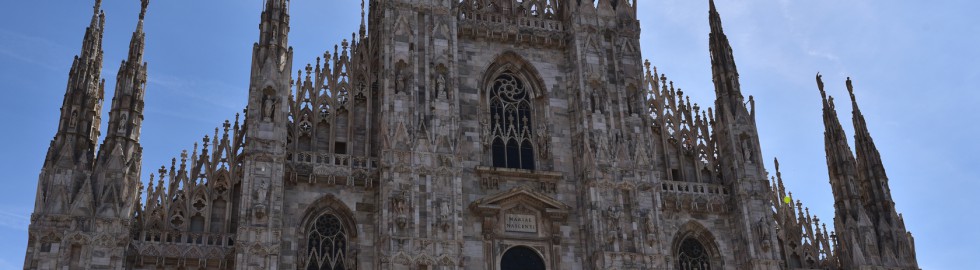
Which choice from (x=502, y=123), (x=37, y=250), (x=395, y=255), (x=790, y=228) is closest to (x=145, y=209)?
(x=37, y=250)

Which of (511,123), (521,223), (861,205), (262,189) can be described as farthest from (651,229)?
(262,189)

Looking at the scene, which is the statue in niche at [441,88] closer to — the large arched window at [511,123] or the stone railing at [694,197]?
the large arched window at [511,123]

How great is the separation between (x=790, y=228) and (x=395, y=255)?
12.0 m

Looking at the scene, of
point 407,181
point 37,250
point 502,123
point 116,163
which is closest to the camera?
point 37,250

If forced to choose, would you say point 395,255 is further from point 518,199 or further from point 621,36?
point 621,36

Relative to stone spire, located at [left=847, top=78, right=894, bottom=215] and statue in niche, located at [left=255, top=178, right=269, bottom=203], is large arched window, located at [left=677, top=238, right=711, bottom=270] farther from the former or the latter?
statue in niche, located at [left=255, top=178, right=269, bottom=203]

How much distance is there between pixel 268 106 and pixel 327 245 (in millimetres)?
3858

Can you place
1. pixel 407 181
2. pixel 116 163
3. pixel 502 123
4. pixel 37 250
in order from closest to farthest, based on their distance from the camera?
pixel 37 250 < pixel 116 163 < pixel 407 181 < pixel 502 123

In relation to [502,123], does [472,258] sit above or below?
below

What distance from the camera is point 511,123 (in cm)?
2867

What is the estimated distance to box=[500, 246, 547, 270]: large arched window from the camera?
2633 centimetres

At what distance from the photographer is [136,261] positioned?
23.4m

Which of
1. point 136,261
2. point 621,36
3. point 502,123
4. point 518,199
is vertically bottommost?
point 136,261

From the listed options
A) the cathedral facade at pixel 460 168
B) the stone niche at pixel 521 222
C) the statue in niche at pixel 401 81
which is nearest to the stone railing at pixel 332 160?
the cathedral facade at pixel 460 168
